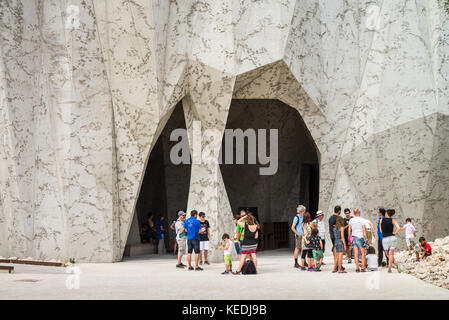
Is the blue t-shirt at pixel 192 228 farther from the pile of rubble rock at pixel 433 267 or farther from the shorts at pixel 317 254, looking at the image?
the pile of rubble rock at pixel 433 267

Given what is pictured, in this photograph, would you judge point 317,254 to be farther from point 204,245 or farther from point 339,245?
point 204,245

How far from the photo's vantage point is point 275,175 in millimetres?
22984

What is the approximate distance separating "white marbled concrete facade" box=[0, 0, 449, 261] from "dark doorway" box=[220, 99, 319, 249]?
4368 mm

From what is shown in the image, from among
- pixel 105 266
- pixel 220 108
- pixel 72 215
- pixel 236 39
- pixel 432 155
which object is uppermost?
Result: pixel 236 39

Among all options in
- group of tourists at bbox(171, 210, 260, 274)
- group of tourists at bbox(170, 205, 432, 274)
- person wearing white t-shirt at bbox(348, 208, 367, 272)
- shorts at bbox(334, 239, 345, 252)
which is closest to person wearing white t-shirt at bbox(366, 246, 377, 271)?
group of tourists at bbox(170, 205, 432, 274)

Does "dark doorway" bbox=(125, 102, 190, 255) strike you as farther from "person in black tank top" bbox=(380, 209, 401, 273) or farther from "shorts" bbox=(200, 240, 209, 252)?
"person in black tank top" bbox=(380, 209, 401, 273)

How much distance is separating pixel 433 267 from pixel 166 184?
13.6 meters

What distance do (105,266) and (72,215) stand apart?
2.05 metres

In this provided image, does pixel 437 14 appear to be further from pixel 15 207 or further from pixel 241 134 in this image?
pixel 15 207

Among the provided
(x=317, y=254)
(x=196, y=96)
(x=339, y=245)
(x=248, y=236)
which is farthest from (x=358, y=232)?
(x=196, y=96)

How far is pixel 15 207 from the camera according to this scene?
1595cm

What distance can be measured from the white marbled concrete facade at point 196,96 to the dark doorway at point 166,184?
5.44 metres

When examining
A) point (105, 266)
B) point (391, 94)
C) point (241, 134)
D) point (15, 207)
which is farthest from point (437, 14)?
point (15, 207)

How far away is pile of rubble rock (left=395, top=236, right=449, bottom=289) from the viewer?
10.3 m
